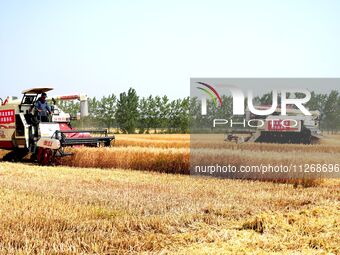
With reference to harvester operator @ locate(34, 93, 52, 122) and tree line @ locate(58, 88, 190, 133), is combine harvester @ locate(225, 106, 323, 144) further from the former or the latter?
tree line @ locate(58, 88, 190, 133)

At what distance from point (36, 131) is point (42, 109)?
2.43 feet

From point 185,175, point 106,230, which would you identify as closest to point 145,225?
point 106,230

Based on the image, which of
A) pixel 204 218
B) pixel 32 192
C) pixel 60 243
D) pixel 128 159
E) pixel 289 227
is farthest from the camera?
pixel 128 159

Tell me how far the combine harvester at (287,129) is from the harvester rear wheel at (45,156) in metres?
5.86

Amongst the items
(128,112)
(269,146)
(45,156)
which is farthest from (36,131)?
(128,112)

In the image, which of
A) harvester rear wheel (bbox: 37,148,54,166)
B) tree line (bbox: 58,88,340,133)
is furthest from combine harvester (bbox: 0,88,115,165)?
tree line (bbox: 58,88,340,133)

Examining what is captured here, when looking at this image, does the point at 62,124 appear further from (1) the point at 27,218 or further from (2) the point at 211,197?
(1) the point at 27,218

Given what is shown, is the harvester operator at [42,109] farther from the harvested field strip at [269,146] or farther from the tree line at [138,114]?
the tree line at [138,114]

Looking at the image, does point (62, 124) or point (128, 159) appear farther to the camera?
point (62, 124)

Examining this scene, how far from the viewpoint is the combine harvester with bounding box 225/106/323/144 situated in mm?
15445

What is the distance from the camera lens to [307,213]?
6.07 metres

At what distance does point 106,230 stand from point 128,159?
845cm

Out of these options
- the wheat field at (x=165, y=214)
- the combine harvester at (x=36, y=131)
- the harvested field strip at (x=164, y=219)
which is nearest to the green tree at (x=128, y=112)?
the combine harvester at (x=36, y=131)

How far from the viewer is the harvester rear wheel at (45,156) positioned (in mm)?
14219
